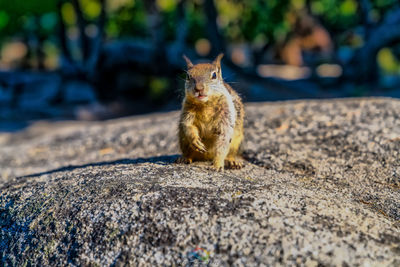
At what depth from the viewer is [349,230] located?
2742mm

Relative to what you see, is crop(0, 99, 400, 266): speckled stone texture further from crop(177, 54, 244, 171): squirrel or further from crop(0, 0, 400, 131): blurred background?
crop(0, 0, 400, 131): blurred background

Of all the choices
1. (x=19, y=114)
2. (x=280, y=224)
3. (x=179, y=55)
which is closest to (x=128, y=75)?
(x=179, y=55)

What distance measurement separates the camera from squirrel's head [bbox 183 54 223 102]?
146 inches

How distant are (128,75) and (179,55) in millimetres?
1967

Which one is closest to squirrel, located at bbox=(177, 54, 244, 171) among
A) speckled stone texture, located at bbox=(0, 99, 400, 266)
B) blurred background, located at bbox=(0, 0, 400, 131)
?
speckled stone texture, located at bbox=(0, 99, 400, 266)

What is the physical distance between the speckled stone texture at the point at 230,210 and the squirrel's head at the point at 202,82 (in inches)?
26.2

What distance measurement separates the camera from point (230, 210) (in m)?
2.94

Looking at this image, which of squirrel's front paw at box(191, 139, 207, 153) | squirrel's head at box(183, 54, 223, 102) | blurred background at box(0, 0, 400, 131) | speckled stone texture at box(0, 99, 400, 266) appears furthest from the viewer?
blurred background at box(0, 0, 400, 131)

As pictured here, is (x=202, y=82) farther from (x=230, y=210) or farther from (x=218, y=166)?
(x=230, y=210)

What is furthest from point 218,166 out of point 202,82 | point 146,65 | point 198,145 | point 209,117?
point 146,65

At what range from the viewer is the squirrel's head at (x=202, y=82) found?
3.70 meters

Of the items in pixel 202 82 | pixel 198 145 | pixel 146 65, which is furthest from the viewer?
pixel 146 65

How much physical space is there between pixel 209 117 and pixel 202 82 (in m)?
0.37

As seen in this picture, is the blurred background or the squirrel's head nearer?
the squirrel's head
